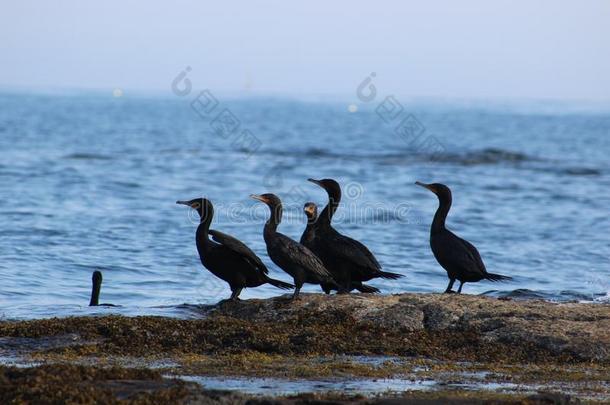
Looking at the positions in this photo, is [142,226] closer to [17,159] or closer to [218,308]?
[218,308]

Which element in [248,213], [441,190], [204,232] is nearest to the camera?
[204,232]

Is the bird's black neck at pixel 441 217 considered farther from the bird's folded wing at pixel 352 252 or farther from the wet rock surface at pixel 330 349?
the wet rock surface at pixel 330 349

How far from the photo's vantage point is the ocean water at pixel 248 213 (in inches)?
599

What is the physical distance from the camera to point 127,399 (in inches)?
274

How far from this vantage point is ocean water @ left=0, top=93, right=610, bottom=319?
15219mm

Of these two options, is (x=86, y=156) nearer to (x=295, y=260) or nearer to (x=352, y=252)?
(x=352, y=252)

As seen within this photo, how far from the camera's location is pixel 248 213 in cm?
2566

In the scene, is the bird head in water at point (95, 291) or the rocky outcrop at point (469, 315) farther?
the bird head in water at point (95, 291)

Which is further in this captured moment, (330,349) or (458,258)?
(458,258)

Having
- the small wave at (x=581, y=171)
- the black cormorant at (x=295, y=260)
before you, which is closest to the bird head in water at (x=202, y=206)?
the black cormorant at (x=295, y=260)

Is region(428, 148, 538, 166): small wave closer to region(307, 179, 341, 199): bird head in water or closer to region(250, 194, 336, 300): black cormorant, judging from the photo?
region(307, 179, 341, 199): bird head in water

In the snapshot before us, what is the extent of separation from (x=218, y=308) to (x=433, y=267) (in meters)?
7.46

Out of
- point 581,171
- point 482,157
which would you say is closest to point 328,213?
point 581,171

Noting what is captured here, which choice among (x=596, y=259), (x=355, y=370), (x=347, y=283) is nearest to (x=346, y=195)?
(x=596, y=259)
